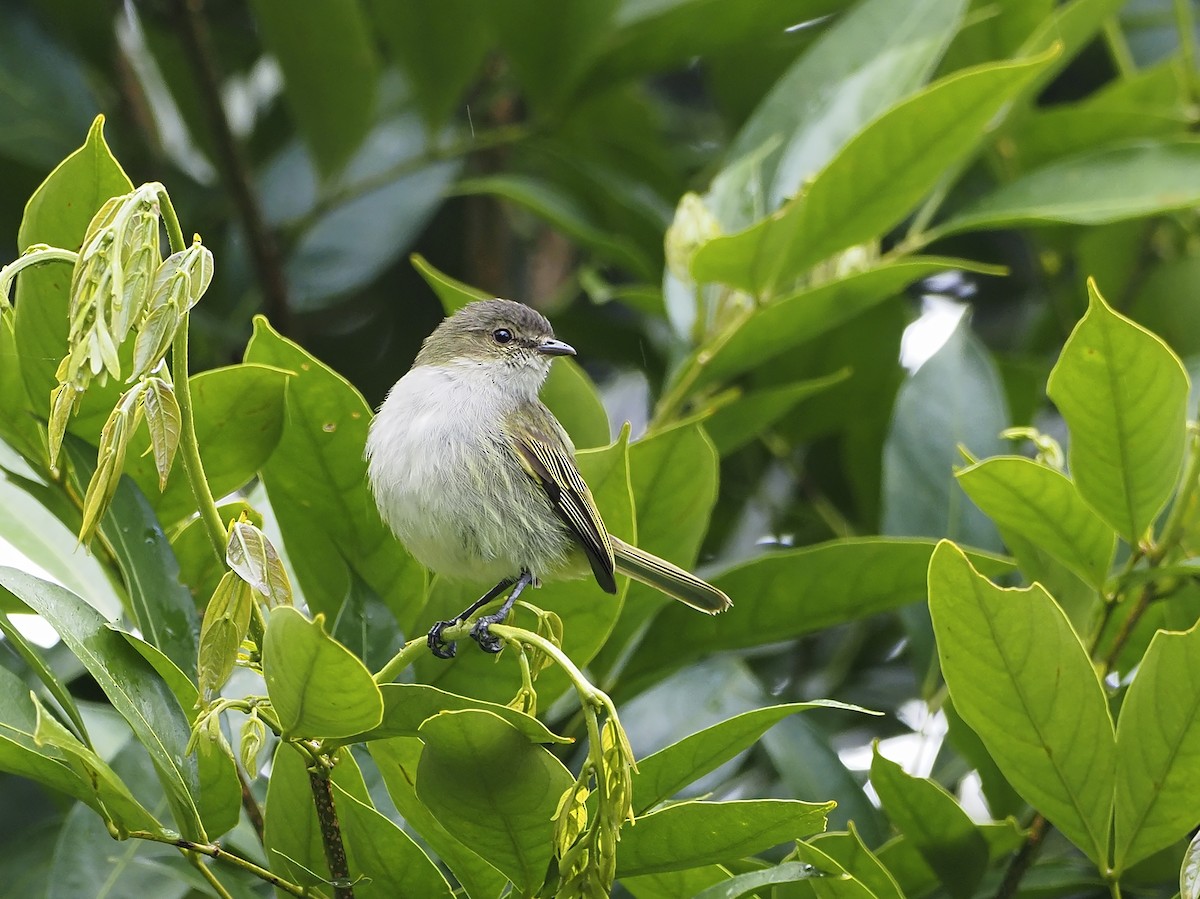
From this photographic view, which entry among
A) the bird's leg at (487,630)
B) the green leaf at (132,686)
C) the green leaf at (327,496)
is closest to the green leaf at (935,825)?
the bird's leg at (487,630)

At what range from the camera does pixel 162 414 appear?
1604 mm

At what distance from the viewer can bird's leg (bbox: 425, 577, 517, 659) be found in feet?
7.48

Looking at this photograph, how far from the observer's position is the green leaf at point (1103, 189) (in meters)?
3.38

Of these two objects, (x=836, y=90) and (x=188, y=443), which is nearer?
(x=188, y=443)

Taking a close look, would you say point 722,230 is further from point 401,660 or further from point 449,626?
point 401,660

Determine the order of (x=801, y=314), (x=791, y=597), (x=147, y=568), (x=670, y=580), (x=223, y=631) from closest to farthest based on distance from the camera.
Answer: (x=223, y=631)
(x=147, y=568)
(x=670, y=580)
(x=791, y=597)
(x=801, y=314)

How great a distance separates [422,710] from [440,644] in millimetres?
459

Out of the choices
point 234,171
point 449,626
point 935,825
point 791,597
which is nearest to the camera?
point 449,626

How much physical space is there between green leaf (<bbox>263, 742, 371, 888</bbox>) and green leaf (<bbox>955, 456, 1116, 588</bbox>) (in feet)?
4.11

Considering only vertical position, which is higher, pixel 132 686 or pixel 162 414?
pixel 162 414

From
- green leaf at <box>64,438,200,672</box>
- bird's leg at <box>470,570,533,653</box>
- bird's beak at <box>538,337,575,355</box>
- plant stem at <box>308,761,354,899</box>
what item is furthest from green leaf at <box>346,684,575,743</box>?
bird's beak at <box>538,337,575,355</box>

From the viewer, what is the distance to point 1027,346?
4641 millimetres

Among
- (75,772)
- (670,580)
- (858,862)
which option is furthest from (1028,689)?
(75,772)

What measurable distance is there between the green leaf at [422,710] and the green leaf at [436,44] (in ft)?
8.94
